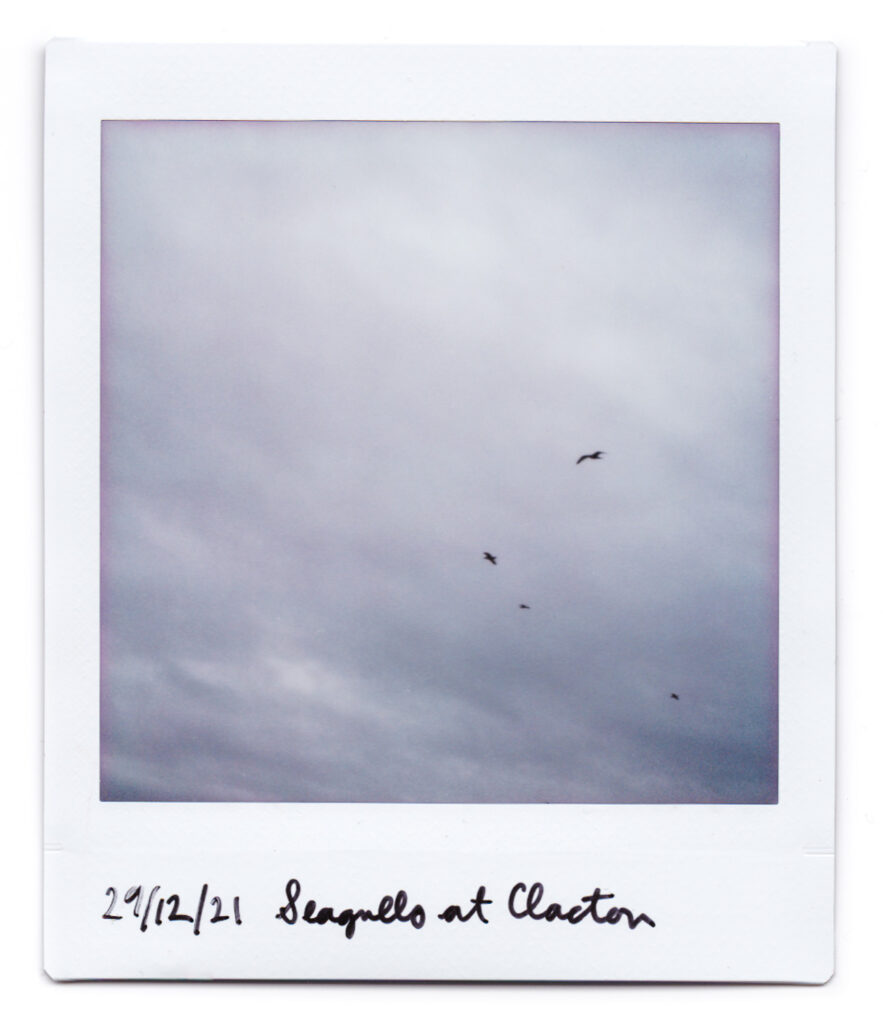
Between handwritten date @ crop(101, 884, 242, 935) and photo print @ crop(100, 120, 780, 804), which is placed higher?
photo print @ crop(100, 120, 780, 804)

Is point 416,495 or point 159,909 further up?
point 416,495

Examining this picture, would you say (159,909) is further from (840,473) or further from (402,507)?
(840,473)

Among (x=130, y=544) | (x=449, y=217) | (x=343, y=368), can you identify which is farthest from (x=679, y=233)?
(x=130, y=544)

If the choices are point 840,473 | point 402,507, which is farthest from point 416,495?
point 840,473

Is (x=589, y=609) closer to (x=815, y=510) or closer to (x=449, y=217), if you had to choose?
(x=815, y=510)

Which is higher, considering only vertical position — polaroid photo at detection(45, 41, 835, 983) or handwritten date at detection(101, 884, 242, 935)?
polaroid photo at detection(45, 41, 835, 983)
